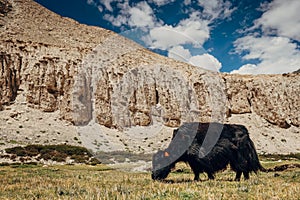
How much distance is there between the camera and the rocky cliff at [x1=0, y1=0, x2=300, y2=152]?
2648 inches

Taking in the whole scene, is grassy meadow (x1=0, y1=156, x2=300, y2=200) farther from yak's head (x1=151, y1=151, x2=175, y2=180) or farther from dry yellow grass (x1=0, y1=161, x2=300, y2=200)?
yak's head (x1=151, y1=151, x2=175, y2=180)

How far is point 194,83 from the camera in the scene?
284 ft

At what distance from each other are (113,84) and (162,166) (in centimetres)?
6461

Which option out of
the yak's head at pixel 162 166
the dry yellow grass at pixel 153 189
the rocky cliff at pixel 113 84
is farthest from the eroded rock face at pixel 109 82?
the dry yellow grass at pixel 153 189

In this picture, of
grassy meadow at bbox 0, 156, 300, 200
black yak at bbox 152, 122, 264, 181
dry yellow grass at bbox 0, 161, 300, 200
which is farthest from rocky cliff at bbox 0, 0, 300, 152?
dry yellow grass at bbox 0, 161, 300, 200

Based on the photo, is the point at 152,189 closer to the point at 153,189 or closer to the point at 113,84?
the point at 153,189

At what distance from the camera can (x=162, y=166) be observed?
41.1 ft

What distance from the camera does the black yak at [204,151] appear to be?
40.8 feet

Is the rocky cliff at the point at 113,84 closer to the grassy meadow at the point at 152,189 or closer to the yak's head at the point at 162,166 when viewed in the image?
the yak's head at the point at 162,166

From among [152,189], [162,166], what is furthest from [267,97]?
[152,189]

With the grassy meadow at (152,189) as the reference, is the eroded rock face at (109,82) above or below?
above

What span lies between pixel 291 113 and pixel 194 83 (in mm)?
29966

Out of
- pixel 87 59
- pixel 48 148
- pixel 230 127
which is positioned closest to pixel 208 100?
pixel 87 59

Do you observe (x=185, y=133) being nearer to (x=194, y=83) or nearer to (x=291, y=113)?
(x=194, y=83)
